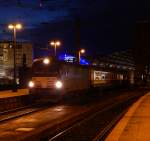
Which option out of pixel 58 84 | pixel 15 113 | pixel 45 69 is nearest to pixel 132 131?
pixel 15 113

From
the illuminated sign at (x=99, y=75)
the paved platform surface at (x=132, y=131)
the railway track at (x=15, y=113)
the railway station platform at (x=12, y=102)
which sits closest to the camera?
the paved platform surface at (x=132, y=131)

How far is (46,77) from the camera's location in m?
34.9

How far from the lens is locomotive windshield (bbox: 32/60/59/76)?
35062 mm

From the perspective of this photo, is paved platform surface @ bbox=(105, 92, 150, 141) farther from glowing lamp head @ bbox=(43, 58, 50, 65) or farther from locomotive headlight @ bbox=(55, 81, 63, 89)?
glowing lamp head @ bbox=(43, 58, 50, 65)

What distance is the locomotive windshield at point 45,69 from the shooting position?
35.1m

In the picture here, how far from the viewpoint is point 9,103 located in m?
31.8

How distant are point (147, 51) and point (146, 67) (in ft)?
74.8

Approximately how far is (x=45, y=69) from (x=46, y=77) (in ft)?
2.12

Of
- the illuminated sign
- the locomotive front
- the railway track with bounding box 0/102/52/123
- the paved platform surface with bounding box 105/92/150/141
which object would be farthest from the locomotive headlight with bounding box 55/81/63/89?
the illuminated sign

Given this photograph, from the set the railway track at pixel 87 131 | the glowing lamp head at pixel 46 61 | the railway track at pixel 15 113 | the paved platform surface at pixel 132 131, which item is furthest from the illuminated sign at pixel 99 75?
the paved platform surface at pixel 132 131

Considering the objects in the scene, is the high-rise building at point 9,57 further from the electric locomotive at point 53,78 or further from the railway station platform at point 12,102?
the railway station platform at point 12,102

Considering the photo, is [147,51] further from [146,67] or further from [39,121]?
[39,121]

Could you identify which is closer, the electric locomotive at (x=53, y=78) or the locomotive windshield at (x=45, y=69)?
the electric locomotive at (x=53, y=78)

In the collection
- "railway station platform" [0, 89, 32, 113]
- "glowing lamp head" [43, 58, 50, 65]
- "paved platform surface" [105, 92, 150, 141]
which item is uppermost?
"glowing lamp head" [43, 58, 50, 65]
